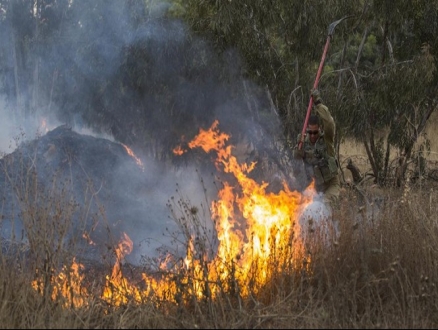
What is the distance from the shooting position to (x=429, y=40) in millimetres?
11008

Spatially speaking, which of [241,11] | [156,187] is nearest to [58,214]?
[156,187]

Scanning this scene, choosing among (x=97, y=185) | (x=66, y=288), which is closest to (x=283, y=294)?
(x=66, y=288)

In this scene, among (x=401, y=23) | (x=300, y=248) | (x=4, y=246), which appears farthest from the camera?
(x=401, y=23)

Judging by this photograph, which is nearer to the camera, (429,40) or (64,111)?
(429,40)

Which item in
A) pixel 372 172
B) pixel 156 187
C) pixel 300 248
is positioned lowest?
pixel 300 248

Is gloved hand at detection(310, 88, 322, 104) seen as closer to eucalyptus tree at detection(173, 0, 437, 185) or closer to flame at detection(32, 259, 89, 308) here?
eucalyptus tree at detection(173, 0, 437, 185)

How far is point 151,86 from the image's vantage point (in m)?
11.0

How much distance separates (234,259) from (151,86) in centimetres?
552

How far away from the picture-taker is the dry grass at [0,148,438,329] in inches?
176

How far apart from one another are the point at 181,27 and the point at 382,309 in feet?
23.4

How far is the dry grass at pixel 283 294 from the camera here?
14.7ft

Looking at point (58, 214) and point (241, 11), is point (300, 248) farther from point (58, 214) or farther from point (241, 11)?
point (241, 11)

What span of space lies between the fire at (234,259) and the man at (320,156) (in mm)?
218

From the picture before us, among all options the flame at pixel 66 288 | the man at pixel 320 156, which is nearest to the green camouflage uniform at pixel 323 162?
the man at pixel 320 156
